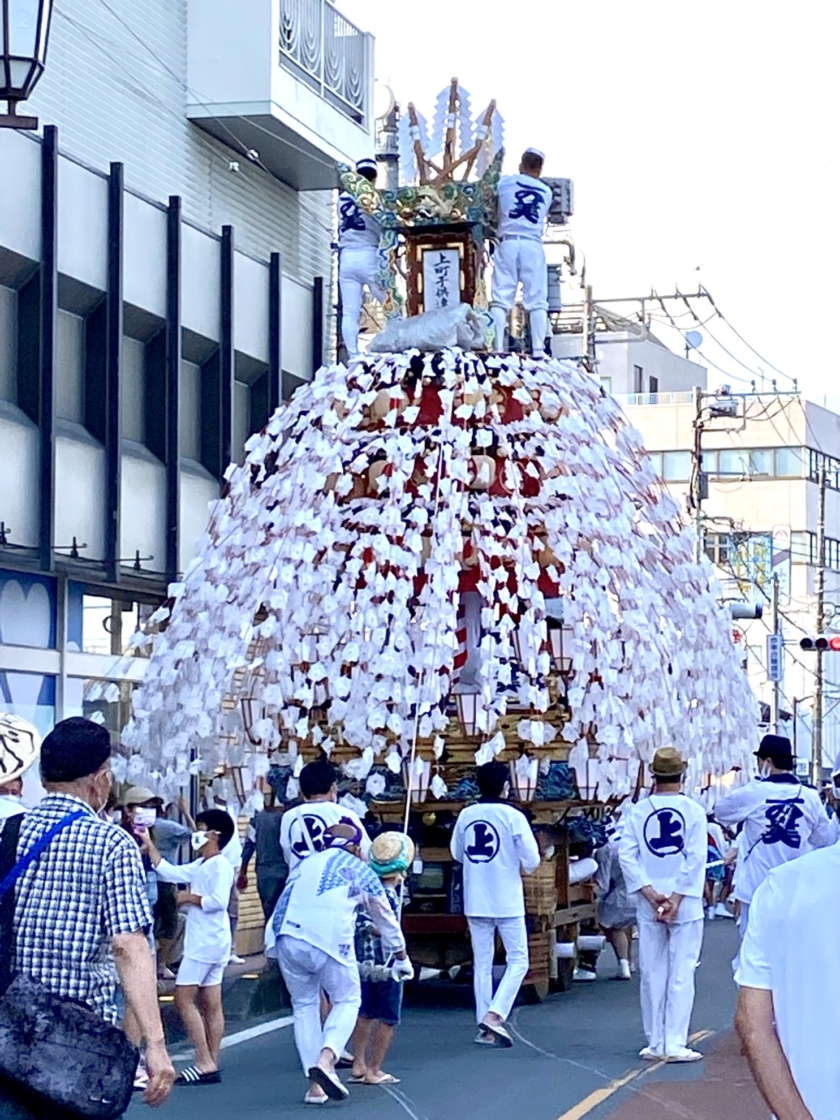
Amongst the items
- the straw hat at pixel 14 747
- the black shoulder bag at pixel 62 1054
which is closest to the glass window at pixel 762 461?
the straw hat at pixel 14 747

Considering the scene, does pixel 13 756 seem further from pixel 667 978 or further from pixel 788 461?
pixel 788 461

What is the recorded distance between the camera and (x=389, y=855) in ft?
35.4

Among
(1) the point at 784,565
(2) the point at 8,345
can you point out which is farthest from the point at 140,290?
(1) the point at 784,565

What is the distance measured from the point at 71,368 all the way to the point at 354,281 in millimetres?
4100

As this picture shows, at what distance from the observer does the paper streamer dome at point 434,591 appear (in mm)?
13227

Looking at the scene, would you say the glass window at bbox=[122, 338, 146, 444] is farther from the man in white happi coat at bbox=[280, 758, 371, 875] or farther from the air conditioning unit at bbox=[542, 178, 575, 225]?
the air conditioning unit at bbox=[542, 178, 575, 225]

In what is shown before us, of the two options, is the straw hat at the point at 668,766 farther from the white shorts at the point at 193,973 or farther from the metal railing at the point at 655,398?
the metal railing at the point at 655,398

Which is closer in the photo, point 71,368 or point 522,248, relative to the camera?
point 522,248

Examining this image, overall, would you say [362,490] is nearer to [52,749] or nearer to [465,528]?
[465,528]

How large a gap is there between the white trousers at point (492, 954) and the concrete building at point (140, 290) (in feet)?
17.9

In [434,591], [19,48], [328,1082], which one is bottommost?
[328,1082]

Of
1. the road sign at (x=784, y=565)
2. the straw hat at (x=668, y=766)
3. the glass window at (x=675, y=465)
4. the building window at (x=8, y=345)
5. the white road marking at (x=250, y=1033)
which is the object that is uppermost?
the glass window at (x=675, y=465)

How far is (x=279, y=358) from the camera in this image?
22828mm

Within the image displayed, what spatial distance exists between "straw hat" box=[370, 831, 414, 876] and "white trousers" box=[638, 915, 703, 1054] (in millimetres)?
1463
